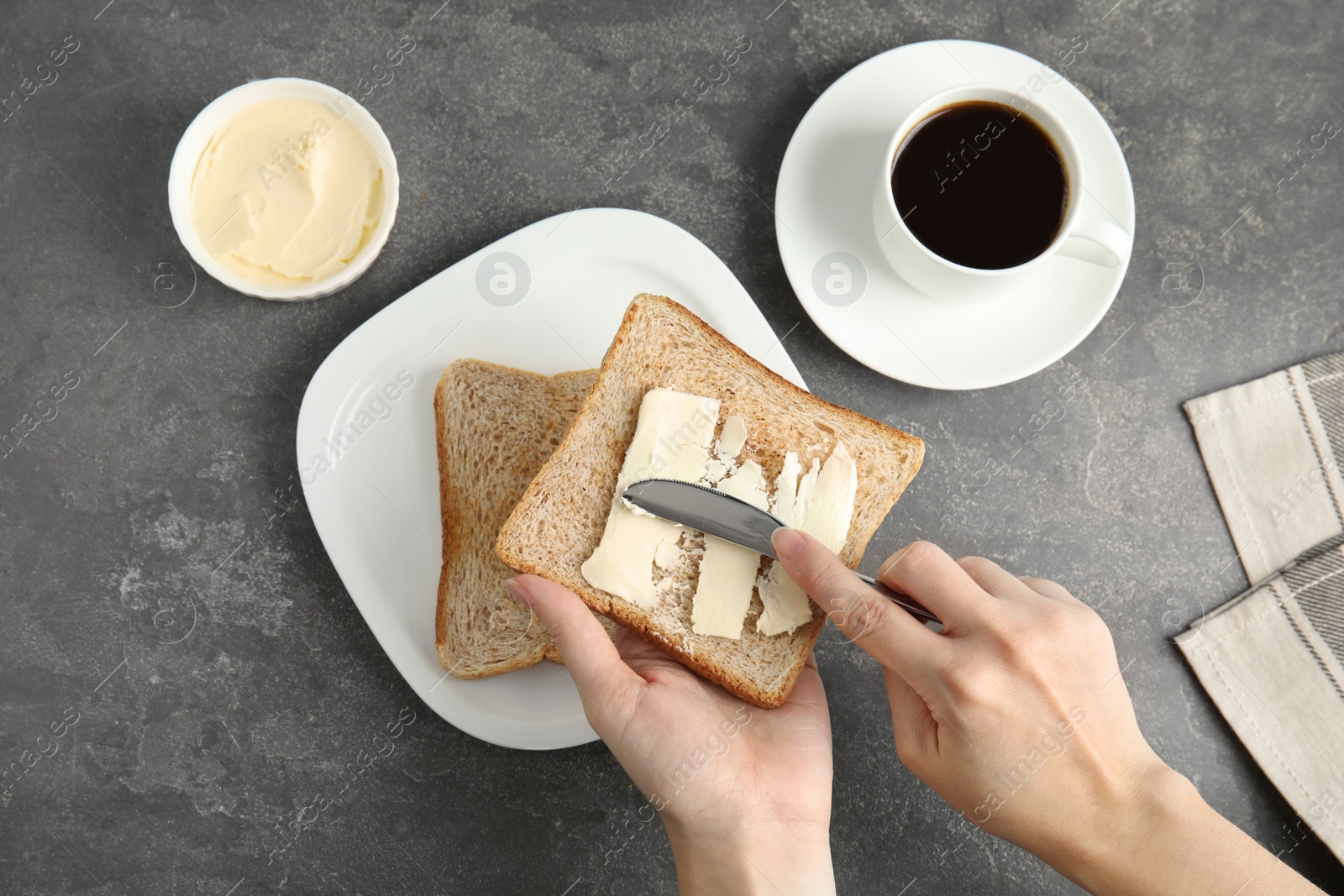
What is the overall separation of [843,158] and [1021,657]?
105cm

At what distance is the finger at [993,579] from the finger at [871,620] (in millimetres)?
178

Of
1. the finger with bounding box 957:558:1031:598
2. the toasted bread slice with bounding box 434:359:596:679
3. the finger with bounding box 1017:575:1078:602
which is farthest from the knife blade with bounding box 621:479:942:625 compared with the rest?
the toasted bread slice with bounding box 434:359:596:679

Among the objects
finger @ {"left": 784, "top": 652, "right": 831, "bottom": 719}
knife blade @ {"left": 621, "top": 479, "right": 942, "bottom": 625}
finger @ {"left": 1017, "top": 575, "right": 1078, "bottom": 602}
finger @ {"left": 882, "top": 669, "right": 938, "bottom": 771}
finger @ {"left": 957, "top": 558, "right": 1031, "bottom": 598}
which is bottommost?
finger @ {"left": 784, "top": 652, "right": 831, "bottom": 719}

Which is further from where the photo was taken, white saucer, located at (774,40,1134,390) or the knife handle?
white saucer, located at (774,40,1134,390)

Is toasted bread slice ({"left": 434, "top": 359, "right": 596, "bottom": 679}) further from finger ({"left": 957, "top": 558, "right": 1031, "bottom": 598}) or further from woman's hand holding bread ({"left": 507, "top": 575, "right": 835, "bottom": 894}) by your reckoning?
finger ({"left": 957, "top": 558, "right": 1031, "bottom": 598})

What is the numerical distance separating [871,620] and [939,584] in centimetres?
14

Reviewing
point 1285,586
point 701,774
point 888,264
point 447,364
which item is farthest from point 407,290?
point 1285,586

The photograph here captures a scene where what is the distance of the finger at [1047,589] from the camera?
4.78 feet

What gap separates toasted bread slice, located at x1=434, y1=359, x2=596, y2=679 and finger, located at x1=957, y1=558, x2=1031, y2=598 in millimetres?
825

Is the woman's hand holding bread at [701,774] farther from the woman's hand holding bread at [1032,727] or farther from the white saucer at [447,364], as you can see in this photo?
the white saucer at [447,364]

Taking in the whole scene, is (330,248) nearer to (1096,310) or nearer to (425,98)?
(425,98)

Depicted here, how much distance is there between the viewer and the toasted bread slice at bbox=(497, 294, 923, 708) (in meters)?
1.48

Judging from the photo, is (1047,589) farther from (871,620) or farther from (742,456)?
(742,456)

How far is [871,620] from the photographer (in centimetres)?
131
